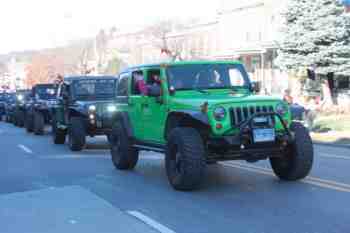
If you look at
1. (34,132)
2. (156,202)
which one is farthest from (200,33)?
(156,202)

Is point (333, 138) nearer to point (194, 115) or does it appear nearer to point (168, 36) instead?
point (194, 115)

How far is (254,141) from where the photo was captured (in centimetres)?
871

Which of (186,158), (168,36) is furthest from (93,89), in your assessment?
(168,36)

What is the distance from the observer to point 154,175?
1110 cm

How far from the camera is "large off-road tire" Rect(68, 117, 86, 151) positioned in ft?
51.3

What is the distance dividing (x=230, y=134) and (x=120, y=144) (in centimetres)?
341

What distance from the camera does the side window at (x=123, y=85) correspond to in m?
11.7

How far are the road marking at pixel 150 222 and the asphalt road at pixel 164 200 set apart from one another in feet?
0.04

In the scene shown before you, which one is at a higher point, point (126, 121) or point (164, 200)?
point (126, 121)

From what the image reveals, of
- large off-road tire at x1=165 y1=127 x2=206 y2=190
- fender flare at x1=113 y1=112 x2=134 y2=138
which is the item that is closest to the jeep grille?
large off-road tire at x1=165 y1=127 x2=206 y2=190

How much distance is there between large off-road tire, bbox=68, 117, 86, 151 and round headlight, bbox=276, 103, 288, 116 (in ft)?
25.1

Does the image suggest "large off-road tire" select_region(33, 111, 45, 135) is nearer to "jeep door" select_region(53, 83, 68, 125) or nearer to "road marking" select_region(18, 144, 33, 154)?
"jeep door" select_region(53, 83, 68, 125)

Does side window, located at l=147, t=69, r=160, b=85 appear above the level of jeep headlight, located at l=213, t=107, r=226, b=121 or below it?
above

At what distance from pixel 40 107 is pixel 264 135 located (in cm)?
1499
